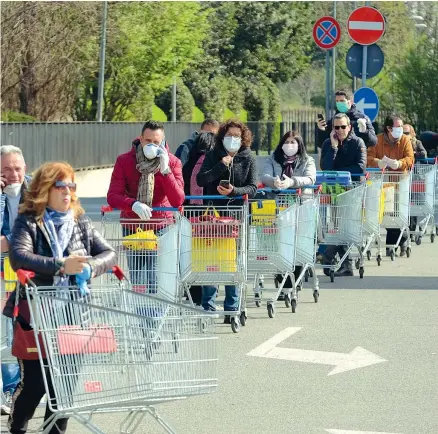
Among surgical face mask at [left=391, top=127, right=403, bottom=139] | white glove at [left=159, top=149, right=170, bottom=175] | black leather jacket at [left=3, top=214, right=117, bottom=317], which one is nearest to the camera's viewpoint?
black leather jacket at [left=3, top=214, right=117, bottom=317]

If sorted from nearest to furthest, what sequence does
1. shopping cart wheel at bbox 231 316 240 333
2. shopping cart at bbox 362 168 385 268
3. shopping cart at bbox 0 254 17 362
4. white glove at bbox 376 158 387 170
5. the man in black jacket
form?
shopping cart at bbox 0 254 17 362 < shopping cart wheel at bbox 231 316 240 333 < shopping cart at bbox 362 168 385 268 < the man in black jacket < white glove at bbox 376 158 387 170

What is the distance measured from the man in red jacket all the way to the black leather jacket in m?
3.41

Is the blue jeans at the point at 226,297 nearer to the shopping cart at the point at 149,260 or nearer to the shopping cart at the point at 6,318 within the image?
the shopping cart at the point at 149,260

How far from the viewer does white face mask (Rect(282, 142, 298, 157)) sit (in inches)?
583

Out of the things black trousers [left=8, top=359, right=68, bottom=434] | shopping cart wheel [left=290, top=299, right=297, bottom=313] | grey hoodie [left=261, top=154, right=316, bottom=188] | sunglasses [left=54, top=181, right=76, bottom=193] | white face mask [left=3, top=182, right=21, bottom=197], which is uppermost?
sunglasses [left=54, top=181, right=76, bottom=193]

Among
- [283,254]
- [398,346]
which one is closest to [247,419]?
[398,346]

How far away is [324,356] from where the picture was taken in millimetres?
10766

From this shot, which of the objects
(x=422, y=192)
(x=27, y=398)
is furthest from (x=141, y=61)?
(x=27, y=398)

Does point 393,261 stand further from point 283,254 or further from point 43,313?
point 43,313

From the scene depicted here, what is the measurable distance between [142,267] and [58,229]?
9.50 ft

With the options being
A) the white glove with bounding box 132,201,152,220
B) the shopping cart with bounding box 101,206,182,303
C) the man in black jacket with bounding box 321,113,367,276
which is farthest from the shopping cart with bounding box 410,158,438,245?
the shopping cart with bounding box 101,206,182,303

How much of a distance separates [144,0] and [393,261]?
3853 cm

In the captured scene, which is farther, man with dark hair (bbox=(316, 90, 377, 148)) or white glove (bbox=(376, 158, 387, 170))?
man with dark hair (bbox=(316, 90, 377, 148))

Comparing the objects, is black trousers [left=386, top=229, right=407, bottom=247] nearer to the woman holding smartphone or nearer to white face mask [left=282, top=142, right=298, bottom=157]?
white face mask [left=282, top=142, right=298, bottom=157]
